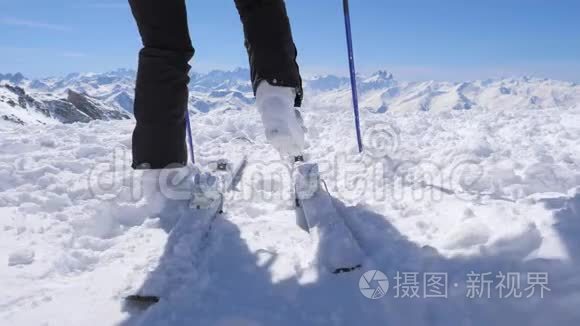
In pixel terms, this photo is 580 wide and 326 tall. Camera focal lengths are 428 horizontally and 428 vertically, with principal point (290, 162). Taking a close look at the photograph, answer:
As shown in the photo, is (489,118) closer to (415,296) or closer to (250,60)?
(250,60)

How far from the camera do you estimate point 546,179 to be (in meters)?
3.04

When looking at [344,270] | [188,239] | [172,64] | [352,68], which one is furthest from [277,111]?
[352,68]

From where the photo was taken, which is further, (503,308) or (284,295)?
(284,295)

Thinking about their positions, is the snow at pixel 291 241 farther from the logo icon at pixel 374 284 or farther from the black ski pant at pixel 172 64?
the black ski pant at pixel 172 64

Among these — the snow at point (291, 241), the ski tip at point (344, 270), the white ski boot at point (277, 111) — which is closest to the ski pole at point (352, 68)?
the snow at point (291, 241)

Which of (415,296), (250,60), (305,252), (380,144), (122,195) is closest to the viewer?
(415,296)

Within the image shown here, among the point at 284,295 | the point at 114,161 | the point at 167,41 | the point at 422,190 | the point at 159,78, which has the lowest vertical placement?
the point at 284,295

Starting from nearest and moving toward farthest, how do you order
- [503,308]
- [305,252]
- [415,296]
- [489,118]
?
[503,308]
[415,296]
[305,252]
[489,118]

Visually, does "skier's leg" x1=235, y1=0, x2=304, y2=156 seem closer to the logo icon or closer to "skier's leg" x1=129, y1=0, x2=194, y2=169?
"skier's leg" x1=129, y1=0, x2=194, y2=169

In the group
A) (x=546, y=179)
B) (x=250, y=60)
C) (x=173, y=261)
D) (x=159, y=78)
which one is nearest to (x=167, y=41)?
(x=159, y=78)

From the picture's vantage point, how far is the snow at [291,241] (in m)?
1.59

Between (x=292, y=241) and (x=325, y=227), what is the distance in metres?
0.32

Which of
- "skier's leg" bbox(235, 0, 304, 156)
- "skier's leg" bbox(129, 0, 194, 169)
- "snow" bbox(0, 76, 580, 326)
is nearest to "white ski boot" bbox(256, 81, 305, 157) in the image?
"skier's leg" bbox(235, 0, 304, 156)

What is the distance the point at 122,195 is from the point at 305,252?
1.77 m
